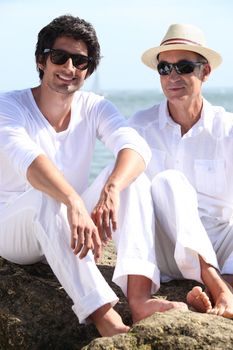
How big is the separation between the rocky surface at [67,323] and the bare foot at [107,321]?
0.44 feet

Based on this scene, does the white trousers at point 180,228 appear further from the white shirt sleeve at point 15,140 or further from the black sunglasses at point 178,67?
the black sunglasses at point 178,67

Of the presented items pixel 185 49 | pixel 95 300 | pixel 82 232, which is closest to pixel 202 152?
pixel 185 49

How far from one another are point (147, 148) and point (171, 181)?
0.34 meters

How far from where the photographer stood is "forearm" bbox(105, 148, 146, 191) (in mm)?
4276

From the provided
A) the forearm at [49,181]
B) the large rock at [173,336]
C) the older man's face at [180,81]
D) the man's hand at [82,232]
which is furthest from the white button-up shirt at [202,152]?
the large rock at [173,336]

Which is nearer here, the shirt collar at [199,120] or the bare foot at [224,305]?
the bare foot at [224,305]

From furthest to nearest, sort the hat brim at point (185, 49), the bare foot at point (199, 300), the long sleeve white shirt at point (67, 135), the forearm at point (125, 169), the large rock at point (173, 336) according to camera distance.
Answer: the hat brim at point (185, 49) → the long sleeve white shirt at point (67, 135) → the forearm at point (125, 169) → the bare foot at point (199, 300) → the large rock at point (173, 336)

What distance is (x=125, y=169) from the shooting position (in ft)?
14.3

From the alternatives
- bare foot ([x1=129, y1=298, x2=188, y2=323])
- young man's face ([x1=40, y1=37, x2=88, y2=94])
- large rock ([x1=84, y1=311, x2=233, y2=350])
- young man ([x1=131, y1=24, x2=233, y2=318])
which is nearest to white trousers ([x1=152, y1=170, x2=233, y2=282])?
young man ([x1=131, y1=24, x2=233, y2=318])

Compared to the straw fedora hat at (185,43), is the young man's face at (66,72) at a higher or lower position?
lower

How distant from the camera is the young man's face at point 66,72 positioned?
4.73 meters

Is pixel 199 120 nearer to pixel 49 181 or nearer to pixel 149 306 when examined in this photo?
pixel 49 181

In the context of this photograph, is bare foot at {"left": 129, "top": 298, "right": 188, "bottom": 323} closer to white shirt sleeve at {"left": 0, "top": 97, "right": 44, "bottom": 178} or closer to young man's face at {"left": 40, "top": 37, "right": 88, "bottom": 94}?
white shirt sleeve at {"left": 0, "top": 97, "right": 44, "bottom": 178}

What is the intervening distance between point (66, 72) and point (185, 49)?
800 mm
